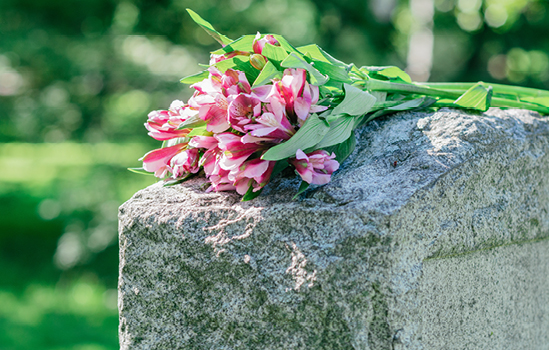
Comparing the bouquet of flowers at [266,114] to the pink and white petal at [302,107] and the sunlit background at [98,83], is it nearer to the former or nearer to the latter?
the pink and white petal at [302,107]

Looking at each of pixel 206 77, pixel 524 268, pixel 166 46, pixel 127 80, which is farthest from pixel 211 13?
pixel 524 268

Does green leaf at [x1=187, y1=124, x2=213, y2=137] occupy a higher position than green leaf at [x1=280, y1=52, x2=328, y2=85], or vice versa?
green leaf at [x1=280, y1=52, x2=328, y2=85]

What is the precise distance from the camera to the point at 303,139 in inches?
34.9

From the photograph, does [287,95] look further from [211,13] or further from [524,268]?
[211,13]

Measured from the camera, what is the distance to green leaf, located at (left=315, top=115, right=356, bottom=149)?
3.07ft

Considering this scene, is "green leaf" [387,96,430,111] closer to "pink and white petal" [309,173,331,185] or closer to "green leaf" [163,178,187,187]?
"pink and white petal" [309,173,331,185]

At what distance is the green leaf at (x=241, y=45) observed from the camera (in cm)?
91

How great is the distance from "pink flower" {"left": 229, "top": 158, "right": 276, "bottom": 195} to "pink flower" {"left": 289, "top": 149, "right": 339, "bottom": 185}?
0.05 m

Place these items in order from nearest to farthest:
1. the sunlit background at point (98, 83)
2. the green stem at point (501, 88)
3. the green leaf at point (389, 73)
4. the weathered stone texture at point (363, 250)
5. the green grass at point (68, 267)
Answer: the weathered stone texture at point (363, 250) → the green leaf at point (389, 73) → the green stem at point (501, 88) → the green grass at point (68, 267) → the sunlit background at point (98, 83)

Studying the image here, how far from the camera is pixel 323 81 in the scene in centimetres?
91

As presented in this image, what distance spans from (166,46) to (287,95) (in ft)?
10.6

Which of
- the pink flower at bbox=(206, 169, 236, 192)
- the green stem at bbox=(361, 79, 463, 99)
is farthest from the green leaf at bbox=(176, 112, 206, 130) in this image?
the green stem at bbox=(361, 79, 463, 99)

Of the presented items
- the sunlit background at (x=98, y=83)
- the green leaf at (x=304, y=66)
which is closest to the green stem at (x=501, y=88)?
the green leaf at (x=304, y=66)

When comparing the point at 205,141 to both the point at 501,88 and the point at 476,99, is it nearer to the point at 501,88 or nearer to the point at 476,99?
the point at 476,99
